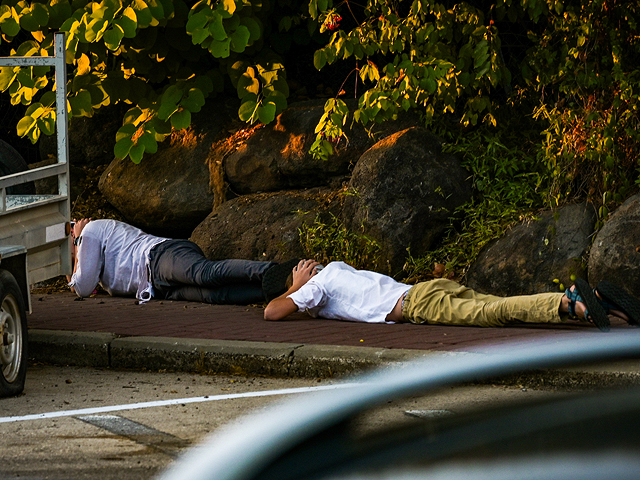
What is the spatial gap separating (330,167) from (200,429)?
19.1 feet

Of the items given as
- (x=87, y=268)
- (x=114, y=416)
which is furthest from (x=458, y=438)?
(x=87, y=268)

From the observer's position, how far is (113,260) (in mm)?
8750

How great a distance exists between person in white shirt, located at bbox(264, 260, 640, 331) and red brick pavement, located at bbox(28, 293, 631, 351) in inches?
3.4

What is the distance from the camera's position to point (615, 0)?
332 inches

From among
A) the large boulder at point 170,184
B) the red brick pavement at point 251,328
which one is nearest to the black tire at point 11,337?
the red brick pavement at point 251,328

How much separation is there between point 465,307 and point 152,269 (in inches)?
127

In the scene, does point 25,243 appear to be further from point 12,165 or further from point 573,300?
point 573,300

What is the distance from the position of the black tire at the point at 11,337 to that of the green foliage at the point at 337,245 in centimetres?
393

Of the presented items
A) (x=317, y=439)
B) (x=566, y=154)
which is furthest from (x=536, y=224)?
(x=317, y=439)

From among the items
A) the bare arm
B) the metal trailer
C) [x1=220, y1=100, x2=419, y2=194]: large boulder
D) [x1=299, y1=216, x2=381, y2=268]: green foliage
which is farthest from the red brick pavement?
[x1=220, y1=100, x2=419, y2=194]: large boulder

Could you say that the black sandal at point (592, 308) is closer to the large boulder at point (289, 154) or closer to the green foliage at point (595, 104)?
the green foliage at point (595, 104)

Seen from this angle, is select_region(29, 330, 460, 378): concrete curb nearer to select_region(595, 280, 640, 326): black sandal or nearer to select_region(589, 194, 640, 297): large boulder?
select_region(595, 280, 640, 326): black sandal

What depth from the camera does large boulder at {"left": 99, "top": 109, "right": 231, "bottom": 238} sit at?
10586mm

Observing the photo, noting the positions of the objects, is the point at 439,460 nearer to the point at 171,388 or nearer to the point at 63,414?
the point at 63,414
